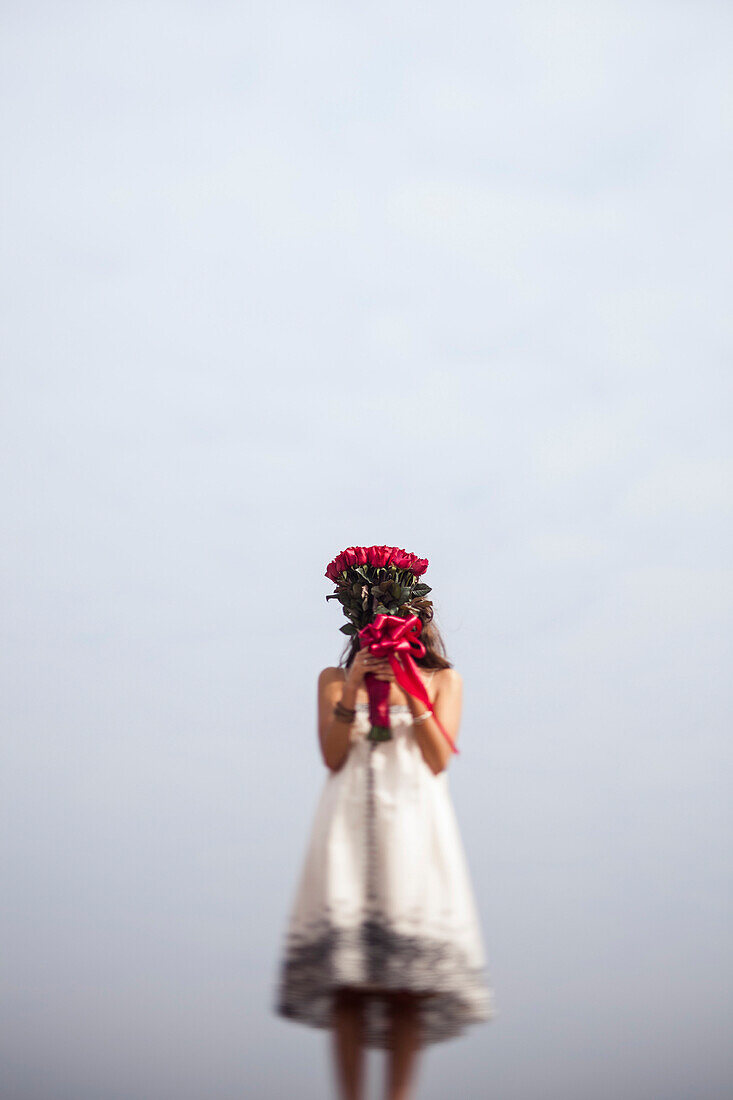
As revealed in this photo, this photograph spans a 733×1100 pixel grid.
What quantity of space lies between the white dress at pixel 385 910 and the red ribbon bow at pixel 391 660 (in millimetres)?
108

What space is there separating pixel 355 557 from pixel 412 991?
3.84ft

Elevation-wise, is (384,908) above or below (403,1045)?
above

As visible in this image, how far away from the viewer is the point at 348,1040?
9.60 ft

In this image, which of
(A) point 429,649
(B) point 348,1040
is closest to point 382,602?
(A) point 429,649

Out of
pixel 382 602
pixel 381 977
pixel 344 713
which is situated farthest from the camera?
pixel 382 602

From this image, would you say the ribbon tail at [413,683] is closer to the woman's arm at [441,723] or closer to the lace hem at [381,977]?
the woman's arm at [441,723]

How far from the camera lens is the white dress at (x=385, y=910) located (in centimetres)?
290

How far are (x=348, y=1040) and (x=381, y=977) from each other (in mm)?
198

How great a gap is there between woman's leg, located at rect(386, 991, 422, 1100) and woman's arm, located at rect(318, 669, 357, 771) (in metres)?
0.61

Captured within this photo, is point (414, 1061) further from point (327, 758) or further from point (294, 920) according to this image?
point (327, 758)

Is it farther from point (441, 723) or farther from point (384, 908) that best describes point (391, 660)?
point (384, 908)

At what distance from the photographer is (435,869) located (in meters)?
3.04

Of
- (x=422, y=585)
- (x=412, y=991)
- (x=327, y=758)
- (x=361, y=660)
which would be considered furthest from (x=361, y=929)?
(x=422, y=585)

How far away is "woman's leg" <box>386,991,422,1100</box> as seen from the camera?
2912mm
